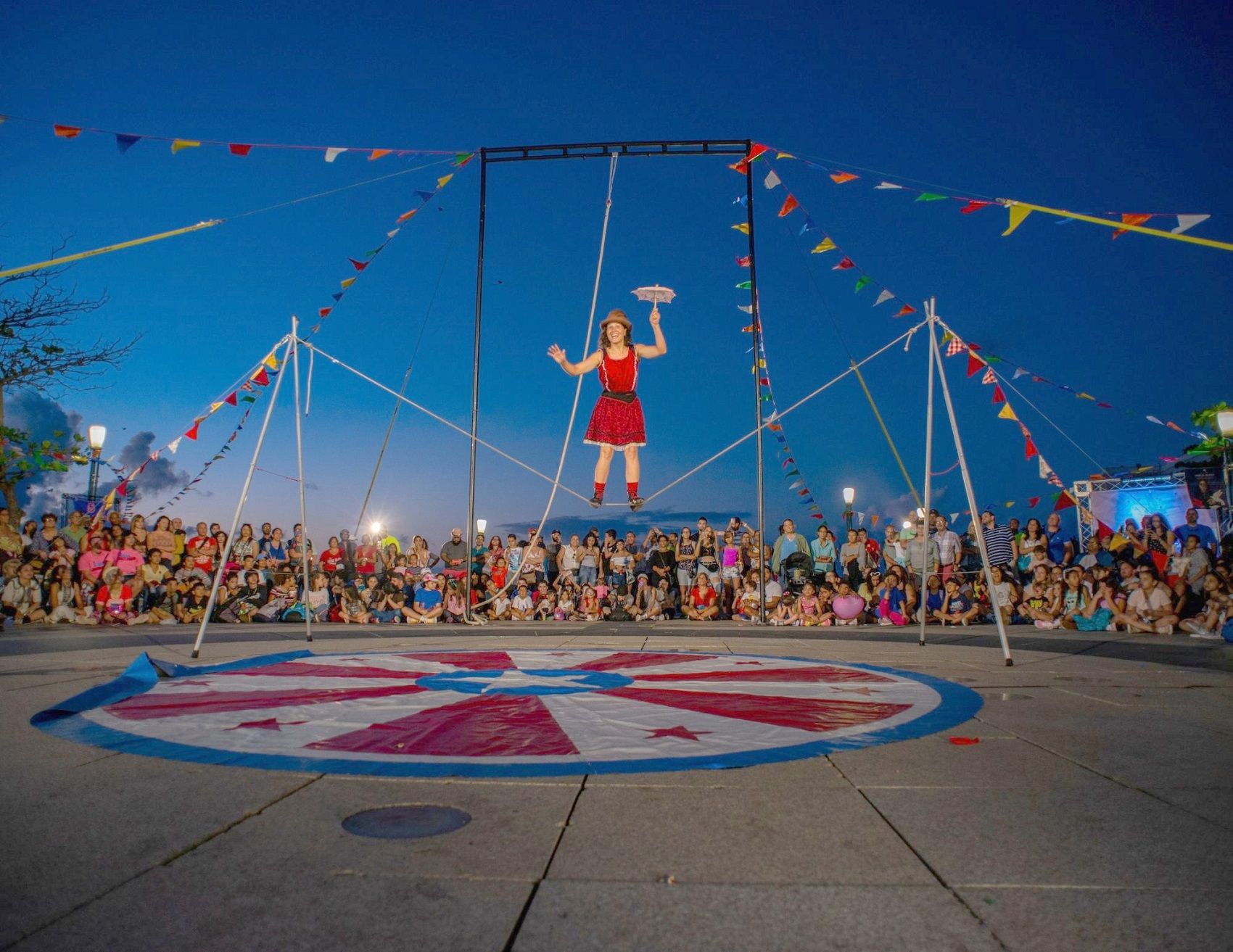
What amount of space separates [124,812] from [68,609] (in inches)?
315

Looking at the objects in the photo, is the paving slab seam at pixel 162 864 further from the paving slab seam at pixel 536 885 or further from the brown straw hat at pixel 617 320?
the brown straw hat at pixel 617 320

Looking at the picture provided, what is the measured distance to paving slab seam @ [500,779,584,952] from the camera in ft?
3.29

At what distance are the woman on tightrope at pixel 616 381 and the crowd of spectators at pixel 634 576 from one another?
5.04 feet

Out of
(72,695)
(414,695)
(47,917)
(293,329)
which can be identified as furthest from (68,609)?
(47,917)

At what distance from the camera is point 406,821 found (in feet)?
4.90

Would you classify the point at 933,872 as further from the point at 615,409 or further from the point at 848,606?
the point at 848,606

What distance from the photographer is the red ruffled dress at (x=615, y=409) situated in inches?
268

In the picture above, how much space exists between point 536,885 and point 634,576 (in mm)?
8635

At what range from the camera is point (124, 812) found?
1.52 metres

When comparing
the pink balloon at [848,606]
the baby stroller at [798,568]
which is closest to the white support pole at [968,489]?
the pink balloon at [848,606]

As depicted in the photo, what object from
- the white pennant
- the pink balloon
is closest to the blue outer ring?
the white pennant

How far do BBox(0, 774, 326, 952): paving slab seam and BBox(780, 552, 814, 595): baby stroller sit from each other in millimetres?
8187

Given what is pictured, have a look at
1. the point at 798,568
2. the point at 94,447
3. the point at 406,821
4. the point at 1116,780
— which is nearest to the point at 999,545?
the point at 798,568

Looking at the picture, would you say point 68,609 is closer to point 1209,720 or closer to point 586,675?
point 586,675
